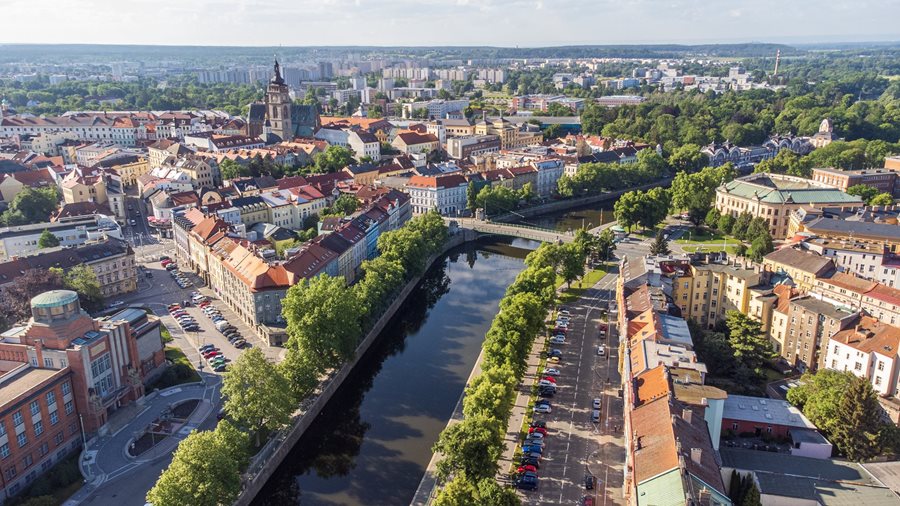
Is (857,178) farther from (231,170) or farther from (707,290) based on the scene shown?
(231,170)

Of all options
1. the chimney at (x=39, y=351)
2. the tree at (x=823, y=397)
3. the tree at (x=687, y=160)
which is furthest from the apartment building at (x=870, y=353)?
the tree at (x=687, y=160)

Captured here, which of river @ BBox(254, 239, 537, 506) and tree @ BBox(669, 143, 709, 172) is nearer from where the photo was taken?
river @ BBox(254, 239, 537, 506)

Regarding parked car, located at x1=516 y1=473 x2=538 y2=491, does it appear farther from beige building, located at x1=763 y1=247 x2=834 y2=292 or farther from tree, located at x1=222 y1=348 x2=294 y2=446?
beige building, located at x1=763 y1=247 x2=834 y2=292

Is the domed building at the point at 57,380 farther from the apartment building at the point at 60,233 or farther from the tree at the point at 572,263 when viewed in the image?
the tree at the point at 572,263

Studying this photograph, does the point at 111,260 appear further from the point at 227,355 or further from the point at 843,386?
the point at 843,386

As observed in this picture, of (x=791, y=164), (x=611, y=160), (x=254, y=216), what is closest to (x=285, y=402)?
(x=254, y=216)

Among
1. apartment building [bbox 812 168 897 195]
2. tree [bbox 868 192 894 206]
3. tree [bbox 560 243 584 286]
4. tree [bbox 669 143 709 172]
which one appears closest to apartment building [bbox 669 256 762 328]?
tree [bbox 560 243 584 286]

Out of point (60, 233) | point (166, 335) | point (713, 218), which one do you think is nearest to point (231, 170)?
point (60, 233)
